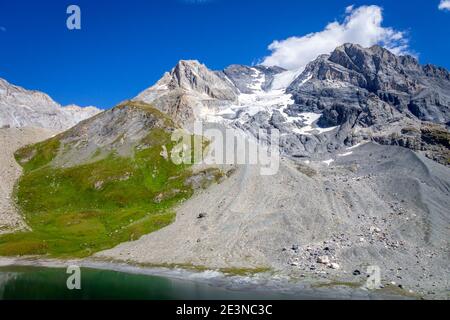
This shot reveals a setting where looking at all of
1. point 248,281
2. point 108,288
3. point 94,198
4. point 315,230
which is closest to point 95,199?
point 94,198

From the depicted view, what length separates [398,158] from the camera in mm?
192875

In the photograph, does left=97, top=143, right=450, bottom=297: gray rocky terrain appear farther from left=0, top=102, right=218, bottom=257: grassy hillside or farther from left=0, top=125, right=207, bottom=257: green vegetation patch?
left=0, top=125, right=207, bottom=257: green vegetation patch

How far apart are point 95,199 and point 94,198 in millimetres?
865

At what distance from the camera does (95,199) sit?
14788 centimetres

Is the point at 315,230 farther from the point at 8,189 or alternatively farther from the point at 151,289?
the point at 8,189

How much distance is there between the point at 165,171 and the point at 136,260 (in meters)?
59.8

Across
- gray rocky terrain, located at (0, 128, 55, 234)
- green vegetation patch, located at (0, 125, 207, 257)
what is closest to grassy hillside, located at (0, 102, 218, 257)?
green vegetation patch, located at (0, 125, 207, 257)

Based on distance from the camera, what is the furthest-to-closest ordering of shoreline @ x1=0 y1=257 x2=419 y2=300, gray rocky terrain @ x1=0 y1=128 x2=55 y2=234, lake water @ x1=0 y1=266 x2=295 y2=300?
gray rocky terrain @ x1=0 y1=128 x2=55 y2=234 → shoreline @ x1=0 y1=257 x2=419 y2=300 → lake water @ x1=0 y1=266 x2=295 y2=300

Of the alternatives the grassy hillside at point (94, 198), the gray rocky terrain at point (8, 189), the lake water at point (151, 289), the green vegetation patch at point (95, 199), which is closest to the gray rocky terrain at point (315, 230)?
the lake water at point (151, 289)

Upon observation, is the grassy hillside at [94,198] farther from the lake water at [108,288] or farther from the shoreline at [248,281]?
the lake water at [108,288]

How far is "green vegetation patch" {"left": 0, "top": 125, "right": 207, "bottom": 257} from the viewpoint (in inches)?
4616

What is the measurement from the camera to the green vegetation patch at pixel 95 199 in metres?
117
